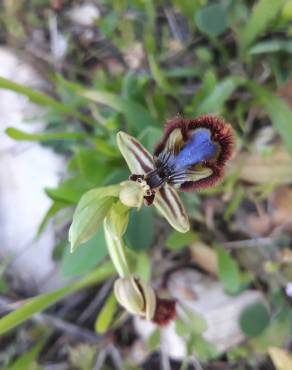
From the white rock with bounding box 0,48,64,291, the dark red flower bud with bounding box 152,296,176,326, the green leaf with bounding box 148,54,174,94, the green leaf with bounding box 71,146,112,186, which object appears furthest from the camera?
the white rock with bounding box 0,48,64,291

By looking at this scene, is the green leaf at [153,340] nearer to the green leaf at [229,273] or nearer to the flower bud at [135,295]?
the green leaf at [229,273]

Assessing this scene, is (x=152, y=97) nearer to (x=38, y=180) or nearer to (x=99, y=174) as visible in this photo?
(x=99, y=174)

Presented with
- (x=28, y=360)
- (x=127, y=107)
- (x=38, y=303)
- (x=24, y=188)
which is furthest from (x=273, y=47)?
(x=28, y=360)

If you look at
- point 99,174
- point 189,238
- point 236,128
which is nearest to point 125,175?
point 99,174

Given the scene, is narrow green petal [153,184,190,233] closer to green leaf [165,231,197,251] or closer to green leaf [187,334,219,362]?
green leaf [165,231,197,251]

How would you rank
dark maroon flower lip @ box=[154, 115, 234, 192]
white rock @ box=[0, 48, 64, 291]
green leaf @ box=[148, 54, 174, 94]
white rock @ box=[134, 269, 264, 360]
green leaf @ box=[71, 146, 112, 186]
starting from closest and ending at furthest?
dark maroon flower lip @ box=[154, 115, 234, 192] → green leaf @ box=[71, 146, 112, 186] → green leaf @ box=[148, 54, 174, 94] → white rock @ box=[134, 269, 264, 360] → white rock @ box=[0, 48, 64, 291]

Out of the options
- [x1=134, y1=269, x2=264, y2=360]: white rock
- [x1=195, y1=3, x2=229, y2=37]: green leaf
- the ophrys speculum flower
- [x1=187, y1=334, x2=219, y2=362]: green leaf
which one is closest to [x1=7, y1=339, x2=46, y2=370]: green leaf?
[x1=134, y1=269, x2=264, y2=360]: white rock

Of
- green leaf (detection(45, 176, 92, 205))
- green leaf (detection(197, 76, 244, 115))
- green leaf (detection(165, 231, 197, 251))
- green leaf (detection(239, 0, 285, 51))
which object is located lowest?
green leaf (detection(165, 231, 197, 251))

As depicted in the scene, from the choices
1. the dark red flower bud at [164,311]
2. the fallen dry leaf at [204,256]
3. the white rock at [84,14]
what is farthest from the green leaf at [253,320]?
the white rock at [84,14]
